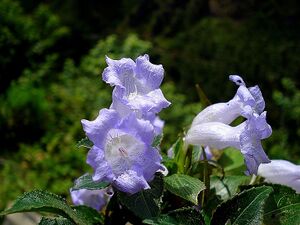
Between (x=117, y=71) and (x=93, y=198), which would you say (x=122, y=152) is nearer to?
(x=117, y=71)

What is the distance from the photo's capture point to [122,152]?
56cm

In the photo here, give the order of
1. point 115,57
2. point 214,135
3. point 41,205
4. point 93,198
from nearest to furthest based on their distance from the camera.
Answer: point 41,205, point 214,135, point 93,198, point 115,57

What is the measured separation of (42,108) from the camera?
2.53 metres

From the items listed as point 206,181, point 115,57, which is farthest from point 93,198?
point 115,57

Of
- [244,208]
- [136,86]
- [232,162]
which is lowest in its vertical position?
[232,162]

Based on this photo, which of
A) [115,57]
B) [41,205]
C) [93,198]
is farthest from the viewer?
[115,57]

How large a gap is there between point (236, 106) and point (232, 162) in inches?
7.1

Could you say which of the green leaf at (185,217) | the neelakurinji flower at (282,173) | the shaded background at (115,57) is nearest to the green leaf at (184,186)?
the green leaf at (185,217)

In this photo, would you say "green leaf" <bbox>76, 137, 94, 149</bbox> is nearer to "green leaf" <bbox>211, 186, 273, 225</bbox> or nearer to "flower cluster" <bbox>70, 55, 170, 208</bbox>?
"flower cluster" <bbox>70, 55, 170, 208</bbox>

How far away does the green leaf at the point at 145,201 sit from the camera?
564mm

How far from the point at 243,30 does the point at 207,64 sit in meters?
0.32

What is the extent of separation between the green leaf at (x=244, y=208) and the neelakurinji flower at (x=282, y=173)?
0.13m

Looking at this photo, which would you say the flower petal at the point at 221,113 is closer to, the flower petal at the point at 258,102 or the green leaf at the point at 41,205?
the flower petal at the point at 258,102

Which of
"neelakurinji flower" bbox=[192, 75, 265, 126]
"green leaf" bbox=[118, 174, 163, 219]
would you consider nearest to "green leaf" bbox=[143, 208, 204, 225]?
"green leaf" bbox=[118, 174, 163, 219]
